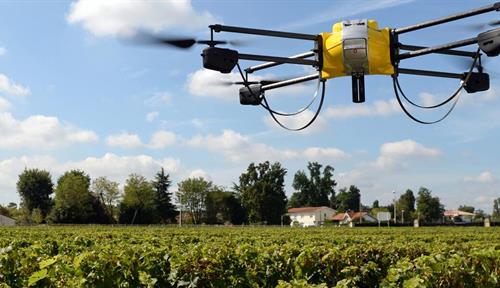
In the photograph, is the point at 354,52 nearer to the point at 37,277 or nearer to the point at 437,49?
the point at 437,49

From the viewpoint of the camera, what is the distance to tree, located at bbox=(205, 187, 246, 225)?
12262 centimetres

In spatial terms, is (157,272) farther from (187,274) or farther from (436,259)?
(436,259)

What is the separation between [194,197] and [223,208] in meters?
7.77

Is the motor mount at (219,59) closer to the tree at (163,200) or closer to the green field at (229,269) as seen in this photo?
the green field at (229,269)

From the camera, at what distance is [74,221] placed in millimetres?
94000

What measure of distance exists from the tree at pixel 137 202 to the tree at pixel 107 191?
195 cm

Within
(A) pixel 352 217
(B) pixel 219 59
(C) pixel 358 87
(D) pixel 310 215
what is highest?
(D) pixel 310 215

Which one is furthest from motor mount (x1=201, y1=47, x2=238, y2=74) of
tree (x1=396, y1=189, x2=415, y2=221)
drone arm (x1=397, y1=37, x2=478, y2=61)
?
tree (x1=396, y1=189, x2=415, y2=221)

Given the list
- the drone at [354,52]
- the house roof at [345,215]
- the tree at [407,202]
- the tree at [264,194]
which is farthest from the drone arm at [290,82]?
the tree at [407,202]

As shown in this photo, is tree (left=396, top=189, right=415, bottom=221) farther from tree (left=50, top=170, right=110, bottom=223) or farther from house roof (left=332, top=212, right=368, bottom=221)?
tree (left=50, top=170, right=110, bottom=223)

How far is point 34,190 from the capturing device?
367 ft

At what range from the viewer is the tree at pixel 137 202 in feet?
319

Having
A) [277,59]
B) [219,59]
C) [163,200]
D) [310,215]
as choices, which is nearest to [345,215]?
[310,215]

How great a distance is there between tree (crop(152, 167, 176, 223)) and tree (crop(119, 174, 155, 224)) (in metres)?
1.65
